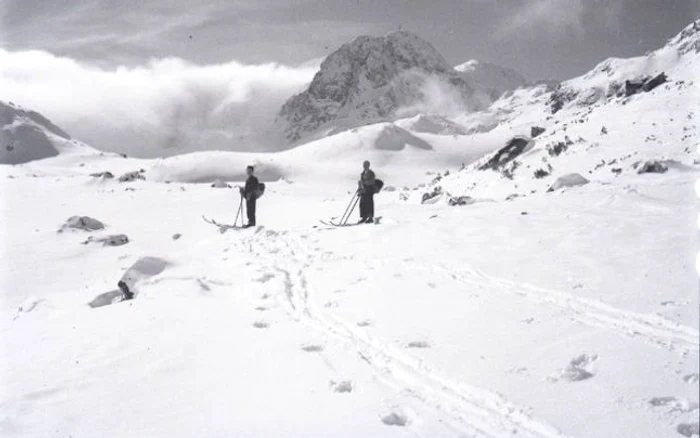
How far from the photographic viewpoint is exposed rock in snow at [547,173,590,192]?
16.8 m

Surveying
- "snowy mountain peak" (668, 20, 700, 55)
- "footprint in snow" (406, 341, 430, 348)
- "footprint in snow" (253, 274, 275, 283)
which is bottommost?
"footprint in snow" (253, 274, 275, 283)

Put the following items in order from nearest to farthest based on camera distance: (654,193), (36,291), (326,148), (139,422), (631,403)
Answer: (631,403)
(139,422)
(654,193)
(36,291)
(326,148)

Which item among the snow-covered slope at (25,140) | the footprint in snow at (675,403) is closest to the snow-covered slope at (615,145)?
the footprint in snow at (675,403)

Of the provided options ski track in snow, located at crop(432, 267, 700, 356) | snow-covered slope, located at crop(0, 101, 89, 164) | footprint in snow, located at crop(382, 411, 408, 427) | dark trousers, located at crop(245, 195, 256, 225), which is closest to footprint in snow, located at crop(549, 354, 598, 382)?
ski track in snow, located at crop(432, 267, 700, 356)

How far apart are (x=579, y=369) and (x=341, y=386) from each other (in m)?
2.46

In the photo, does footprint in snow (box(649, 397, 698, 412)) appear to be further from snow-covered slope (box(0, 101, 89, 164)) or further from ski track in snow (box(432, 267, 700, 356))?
snow-covered slope (box(0, 101, 89, 164))

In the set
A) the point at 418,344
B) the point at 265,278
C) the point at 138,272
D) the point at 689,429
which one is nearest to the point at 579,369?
the point at 689,429

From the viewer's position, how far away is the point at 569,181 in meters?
16.9

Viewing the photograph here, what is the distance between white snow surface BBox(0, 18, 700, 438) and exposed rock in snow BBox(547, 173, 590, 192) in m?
0.51

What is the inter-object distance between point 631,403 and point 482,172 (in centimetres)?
2128

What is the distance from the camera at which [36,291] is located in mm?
15523

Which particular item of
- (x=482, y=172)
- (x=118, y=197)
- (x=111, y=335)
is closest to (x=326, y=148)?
(x=118, y=197)

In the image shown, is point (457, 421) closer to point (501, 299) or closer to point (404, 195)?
point (501, 299)

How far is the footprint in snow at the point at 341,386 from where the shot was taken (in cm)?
565
